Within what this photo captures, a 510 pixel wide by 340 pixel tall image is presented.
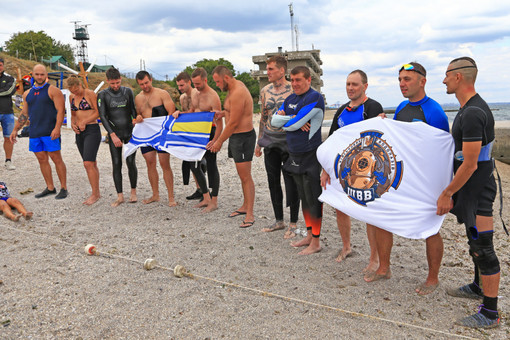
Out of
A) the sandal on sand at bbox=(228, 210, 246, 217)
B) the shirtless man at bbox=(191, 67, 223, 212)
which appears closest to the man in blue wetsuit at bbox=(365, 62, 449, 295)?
the sandal on sand at bbox=(228, 210, 246, 217)

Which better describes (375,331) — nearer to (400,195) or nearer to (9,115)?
(400,195)

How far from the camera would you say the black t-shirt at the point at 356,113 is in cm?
412

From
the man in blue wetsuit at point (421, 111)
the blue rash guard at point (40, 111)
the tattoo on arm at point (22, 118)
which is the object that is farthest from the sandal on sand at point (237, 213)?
the tattoo on arm at point (22, 118)

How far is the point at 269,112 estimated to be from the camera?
5.48m

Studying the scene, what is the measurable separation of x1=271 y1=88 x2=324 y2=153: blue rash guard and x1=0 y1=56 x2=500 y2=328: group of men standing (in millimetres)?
13

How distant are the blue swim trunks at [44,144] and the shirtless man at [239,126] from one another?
11.4 ft

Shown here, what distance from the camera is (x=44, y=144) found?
741 centimetres

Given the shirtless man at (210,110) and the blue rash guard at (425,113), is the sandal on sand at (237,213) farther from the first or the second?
the blue rash guard at (425,113)

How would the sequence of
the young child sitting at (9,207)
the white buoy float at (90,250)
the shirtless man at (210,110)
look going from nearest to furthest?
the white buoy float at (90,250)
the young child sitting at (9,207)
the shirtless man at (210,110)

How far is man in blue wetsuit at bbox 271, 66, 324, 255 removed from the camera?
4660mm

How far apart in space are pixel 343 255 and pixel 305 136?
1592mm

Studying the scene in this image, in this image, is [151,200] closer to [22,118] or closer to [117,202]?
[117,202]

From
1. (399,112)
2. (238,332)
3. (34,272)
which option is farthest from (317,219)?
(34,272)

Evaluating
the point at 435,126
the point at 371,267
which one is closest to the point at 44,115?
the point at 371,267
